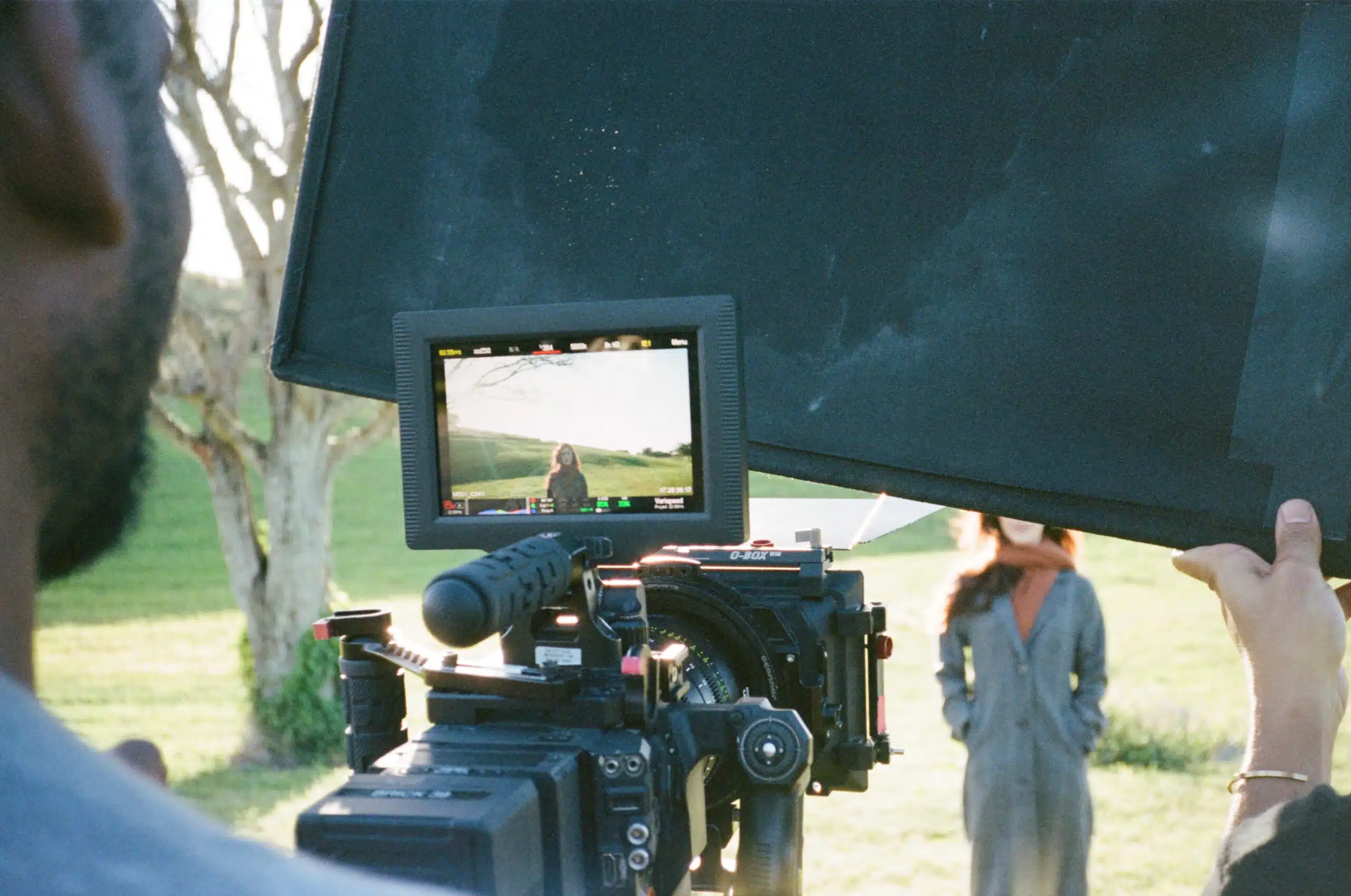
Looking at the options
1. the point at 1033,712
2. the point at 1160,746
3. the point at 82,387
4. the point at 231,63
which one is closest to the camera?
the point at 82,387

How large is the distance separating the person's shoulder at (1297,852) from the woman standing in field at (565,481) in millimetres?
838

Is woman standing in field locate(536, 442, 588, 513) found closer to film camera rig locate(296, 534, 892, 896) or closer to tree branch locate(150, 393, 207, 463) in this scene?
film camera rig locate(296, 534, 892, 896)

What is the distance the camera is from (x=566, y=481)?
5.16 ft

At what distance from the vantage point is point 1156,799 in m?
6.15

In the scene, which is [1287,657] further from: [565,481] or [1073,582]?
[1073,582]

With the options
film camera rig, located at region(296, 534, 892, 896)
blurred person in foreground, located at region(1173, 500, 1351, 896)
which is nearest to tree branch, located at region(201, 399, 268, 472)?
film camera rig, located at region(296, 534, 892, 896)

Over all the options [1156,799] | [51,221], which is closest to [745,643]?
[51,221]

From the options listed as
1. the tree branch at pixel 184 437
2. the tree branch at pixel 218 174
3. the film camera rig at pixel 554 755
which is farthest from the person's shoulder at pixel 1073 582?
the tree branch at pixel 184 437

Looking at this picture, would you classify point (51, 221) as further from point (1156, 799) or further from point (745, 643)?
point (1156, 799)

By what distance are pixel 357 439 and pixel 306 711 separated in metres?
1.35

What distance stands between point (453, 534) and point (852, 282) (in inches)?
22.8

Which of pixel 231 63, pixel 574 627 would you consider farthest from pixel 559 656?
pixel 231 63

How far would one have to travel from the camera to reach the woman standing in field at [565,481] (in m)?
1.57

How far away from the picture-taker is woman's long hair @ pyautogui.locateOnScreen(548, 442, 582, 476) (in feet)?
5.17
